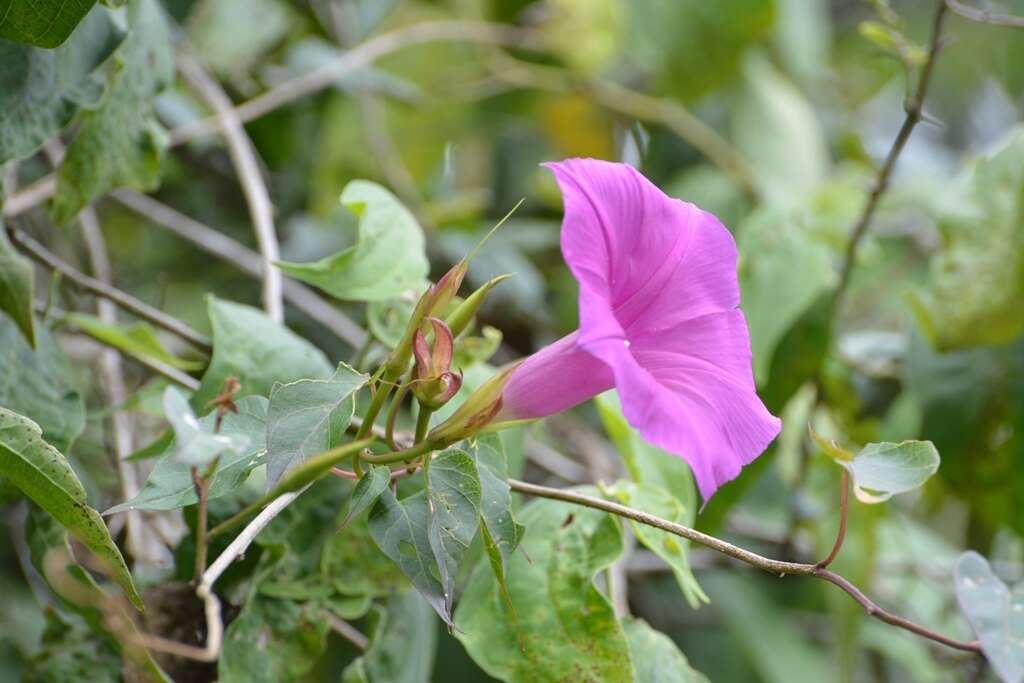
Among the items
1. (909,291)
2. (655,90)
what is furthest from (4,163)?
(655,90)

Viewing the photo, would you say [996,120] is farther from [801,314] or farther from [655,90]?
[801,314]

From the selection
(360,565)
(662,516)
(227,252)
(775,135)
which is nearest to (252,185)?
(227,252)

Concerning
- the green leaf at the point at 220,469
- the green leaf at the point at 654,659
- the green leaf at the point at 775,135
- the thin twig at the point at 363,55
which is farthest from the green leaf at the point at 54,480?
the green leaf at the point at 775,135

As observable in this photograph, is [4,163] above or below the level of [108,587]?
above

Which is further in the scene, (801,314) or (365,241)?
(801,314)

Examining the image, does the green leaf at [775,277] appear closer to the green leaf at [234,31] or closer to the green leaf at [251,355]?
the green leaf at [251,355]

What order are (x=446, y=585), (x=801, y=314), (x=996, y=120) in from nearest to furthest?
(x=446, y=585)
(x=801, y=314)
(x=996, y=120)
